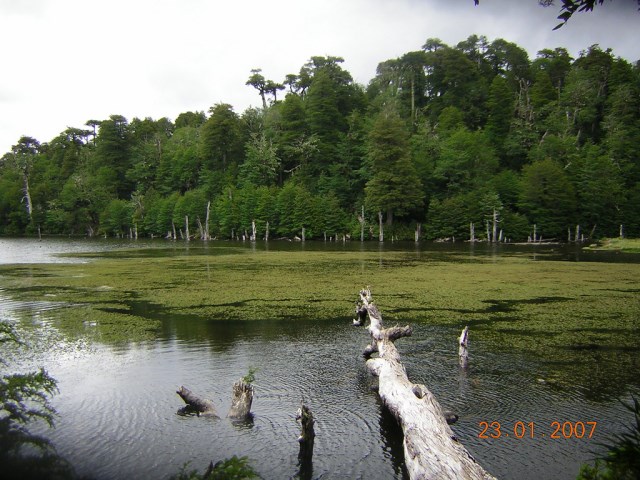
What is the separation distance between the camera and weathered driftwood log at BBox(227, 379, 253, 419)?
264 inches

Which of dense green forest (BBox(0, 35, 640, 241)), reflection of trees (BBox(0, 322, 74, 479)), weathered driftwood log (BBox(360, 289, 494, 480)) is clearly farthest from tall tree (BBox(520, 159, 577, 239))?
reflection of trees (BBox(0, 322, 74, 479))

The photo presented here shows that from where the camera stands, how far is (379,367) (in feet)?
26.8

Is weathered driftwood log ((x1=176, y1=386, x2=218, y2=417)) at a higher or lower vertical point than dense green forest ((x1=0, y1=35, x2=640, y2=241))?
lower

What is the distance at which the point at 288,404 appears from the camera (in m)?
7.21

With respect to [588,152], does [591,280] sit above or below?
below

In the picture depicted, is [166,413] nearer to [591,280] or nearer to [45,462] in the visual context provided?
[45,462]

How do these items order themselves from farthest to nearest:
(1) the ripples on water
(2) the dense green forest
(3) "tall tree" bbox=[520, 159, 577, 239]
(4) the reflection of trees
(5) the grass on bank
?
(2) the dense green forest
(3) "tall tree" bbox=[520, 159, 577, 239]
(5) the grass on bank
(1) the ripples on water
(4) the reflection of trees

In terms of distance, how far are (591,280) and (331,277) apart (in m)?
11.7

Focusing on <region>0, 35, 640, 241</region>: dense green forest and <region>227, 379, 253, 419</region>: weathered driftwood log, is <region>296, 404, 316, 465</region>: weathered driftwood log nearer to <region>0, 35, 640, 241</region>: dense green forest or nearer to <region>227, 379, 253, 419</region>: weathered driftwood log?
<region>227, 379, 253, 419</region>: weathered driftwood log

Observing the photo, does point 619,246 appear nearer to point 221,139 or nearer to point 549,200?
point 549,200

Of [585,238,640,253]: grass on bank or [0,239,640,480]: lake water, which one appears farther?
[585,238,640,253]: grass on bank

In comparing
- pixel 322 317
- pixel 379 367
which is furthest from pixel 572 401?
pixel 322 317
